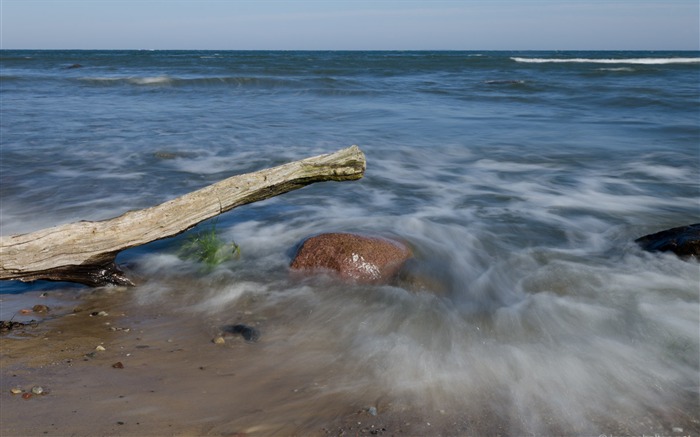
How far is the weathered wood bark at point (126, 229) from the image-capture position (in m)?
3.80

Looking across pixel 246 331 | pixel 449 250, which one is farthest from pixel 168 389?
pixel 449 250

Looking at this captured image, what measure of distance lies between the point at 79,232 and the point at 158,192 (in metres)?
3.46

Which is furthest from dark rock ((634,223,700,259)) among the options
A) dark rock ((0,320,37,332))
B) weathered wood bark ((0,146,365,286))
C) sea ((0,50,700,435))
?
dark rock ((0,320,37,332))

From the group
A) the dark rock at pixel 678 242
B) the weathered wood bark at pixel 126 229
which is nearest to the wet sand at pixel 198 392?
the weathered wood bark at pixel 126 229

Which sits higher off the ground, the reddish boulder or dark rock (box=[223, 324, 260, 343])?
the reddish boulder

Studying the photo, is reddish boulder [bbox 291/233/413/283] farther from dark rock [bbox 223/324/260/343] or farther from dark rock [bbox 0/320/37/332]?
dark rock [bbox 0/320/37/332]

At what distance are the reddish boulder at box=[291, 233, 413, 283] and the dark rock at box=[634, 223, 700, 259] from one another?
2084 mm

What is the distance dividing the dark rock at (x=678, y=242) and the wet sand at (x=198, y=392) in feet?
7.59

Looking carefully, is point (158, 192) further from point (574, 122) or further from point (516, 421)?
point (574, 122)

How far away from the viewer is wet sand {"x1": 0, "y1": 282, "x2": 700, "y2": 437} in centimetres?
271

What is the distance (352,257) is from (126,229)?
5.24 ft

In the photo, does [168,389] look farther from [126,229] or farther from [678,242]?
[678,242]

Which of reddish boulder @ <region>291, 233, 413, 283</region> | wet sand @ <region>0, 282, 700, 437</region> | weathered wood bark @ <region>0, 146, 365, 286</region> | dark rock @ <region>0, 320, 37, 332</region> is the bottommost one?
wet sand @ <region>0, 282, 700, 437</region>

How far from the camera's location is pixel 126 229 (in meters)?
4.04
